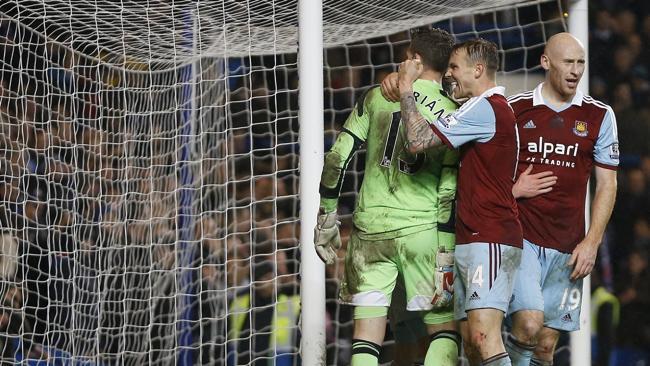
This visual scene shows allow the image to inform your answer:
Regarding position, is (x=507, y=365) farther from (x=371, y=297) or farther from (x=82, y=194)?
(x=82, y=194)

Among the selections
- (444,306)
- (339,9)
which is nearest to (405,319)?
(444,306)

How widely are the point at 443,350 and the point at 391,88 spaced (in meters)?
1.21

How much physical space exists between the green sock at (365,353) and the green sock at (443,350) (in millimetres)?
246

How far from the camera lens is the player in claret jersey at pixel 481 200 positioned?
5.31 metres

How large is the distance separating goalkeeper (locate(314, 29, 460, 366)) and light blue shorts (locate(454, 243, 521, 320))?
7.1 inches

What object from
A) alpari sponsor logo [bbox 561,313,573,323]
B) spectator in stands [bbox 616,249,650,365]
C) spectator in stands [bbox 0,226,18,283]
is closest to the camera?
alpari sponsor logo [bbox 561,313,573,323]

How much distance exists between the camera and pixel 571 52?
18.9 ft

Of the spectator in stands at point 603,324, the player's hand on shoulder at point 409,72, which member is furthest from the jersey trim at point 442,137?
the spectator in stands at point 603,324

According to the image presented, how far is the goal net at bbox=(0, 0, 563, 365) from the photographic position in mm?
7945

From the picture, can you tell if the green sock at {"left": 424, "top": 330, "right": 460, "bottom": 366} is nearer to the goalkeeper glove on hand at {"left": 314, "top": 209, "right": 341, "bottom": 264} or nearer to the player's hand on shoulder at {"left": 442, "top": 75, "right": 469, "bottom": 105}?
the goalkeeper glove on hand at {"left": 314, "top": 209, "right": 341, "bottom": 264}

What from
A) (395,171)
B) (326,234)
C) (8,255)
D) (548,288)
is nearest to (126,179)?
(8,255)

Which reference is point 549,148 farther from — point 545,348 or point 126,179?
point 126,179

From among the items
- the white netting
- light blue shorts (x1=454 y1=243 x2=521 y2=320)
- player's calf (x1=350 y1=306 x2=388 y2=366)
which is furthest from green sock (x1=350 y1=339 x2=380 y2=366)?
the white netting

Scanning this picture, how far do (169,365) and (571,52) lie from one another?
13.5 ft
